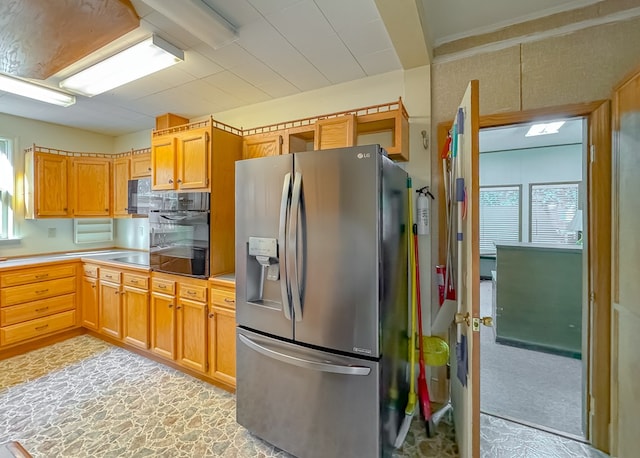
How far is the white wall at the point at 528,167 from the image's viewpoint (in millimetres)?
5863

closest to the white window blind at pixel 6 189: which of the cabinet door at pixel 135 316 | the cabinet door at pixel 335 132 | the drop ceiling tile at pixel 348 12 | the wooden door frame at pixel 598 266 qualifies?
the cabinet door at pixel 135 316

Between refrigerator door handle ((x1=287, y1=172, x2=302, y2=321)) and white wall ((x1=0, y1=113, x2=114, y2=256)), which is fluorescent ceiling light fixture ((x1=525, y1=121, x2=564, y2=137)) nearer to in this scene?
refrigerator door handle ((x1=287, y1=172, x2=302, y2=321))

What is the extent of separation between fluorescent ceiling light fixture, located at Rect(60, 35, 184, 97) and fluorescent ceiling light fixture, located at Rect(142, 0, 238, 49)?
0.37 m

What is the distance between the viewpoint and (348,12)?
1.75 m

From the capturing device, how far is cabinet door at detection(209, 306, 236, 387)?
2359 mm

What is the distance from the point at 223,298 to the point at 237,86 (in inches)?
75.5

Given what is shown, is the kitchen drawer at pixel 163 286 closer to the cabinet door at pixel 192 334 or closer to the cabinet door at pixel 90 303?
the cabinet door at pixel 192 334

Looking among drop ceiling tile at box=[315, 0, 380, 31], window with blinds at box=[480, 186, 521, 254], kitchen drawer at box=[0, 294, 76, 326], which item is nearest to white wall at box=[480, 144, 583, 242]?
window with blinds at box=[480, 186, 521, 254]

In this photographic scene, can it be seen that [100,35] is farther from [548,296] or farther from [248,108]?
[548,296]

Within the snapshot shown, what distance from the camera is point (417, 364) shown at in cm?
223

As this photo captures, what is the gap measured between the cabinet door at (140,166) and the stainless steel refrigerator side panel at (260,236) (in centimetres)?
223

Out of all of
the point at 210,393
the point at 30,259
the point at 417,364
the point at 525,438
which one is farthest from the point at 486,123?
the point at 30,259

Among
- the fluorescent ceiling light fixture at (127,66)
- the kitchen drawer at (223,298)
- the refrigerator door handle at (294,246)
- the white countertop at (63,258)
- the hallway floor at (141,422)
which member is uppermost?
the fluorescent ceiling light fixture at (127,66)

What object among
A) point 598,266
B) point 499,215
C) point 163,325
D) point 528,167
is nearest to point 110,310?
point 163,325
